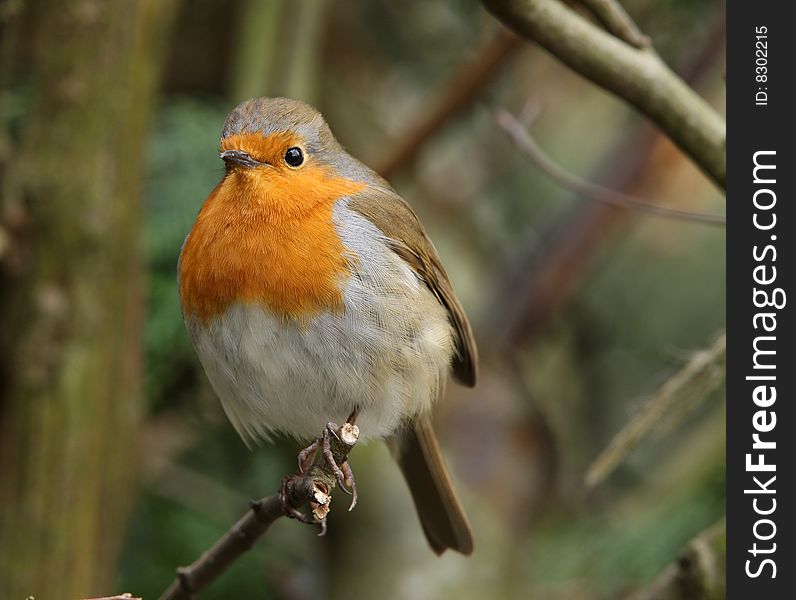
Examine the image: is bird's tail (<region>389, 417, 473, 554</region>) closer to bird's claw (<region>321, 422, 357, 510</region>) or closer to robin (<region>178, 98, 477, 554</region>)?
robin (<region>178, 98, 477, 554</region>)

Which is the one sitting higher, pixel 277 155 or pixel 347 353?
pixel 277 155

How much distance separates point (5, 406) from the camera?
3.42m

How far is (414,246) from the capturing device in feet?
10.2

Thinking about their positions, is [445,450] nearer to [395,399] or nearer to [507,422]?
[507,422]

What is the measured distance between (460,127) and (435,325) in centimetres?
271

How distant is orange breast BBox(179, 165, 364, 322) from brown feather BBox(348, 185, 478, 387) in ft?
0.36

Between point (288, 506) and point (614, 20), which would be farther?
point (614, 20)

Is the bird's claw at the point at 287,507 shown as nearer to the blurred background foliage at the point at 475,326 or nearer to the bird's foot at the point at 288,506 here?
the bird's foot at the point at 288,506

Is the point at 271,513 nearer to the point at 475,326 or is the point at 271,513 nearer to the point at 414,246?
the point at 414,246

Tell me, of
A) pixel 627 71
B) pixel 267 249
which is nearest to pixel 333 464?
pixel 267 249

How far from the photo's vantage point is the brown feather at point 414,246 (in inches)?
118
